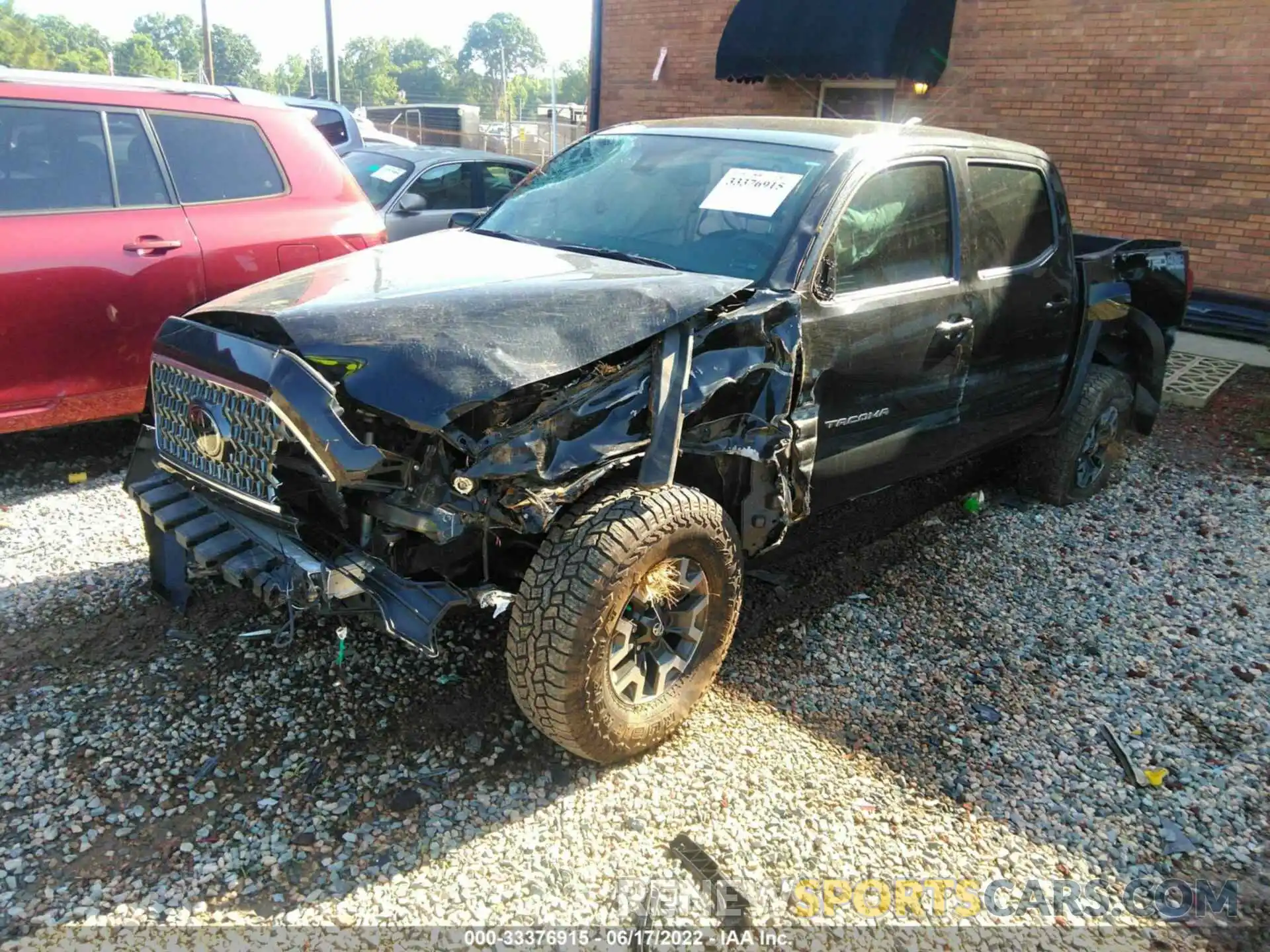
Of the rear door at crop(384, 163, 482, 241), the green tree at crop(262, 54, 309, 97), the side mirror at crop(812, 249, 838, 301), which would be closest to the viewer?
the side mirror at crop(812, 249, 838, 301)

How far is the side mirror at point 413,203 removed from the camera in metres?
7.57

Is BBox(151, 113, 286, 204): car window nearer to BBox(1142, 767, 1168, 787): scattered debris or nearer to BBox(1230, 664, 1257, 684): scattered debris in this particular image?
BBox(1142, 767, 1168, 787): scattered debris

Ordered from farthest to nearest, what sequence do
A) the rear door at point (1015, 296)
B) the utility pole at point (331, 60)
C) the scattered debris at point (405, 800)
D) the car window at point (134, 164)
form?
the utility pole at point (331, 60) → the car window at point (134, 164) → the rear door at point (1015, 296) → the scattered debris at point (405, 800)

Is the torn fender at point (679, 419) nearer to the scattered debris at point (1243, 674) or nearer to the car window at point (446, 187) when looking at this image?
the scattered debris at point (1243, 674)

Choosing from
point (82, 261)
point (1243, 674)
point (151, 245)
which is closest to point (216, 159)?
point (151, 245)

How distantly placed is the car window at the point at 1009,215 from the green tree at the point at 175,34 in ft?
444

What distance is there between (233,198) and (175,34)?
138265 millimetres

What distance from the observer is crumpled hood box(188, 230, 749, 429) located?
2.37 metres

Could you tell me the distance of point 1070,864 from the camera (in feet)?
8.72

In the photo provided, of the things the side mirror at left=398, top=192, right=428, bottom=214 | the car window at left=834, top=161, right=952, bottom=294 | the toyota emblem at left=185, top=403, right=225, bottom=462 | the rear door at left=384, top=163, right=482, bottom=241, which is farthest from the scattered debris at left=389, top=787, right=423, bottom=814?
the side mirror at left=398, top=192, right=428, bottom=214

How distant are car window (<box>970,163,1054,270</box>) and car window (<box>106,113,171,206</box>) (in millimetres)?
3850

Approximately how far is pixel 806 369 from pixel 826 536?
110cm

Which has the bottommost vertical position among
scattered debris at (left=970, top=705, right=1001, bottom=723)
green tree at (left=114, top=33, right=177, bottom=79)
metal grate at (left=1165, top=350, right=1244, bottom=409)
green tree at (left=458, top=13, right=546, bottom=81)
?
scattered debris at (left=970, top=705, right=1001, bottom=723)

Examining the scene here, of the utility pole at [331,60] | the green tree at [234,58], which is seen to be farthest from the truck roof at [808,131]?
the green tree at [234,58]
